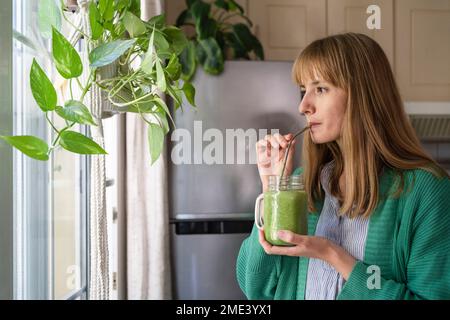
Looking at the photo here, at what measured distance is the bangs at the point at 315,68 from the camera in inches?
20.2

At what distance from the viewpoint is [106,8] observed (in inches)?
15.2

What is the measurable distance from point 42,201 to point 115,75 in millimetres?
328

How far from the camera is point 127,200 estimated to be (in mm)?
1127

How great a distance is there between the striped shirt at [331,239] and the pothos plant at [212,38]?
653 millimetres

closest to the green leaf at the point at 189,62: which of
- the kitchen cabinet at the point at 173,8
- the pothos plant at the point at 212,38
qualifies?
the pothos plant at the point at 212,38

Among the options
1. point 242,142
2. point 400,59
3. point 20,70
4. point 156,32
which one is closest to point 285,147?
point 242,142

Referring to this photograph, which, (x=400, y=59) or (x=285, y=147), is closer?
(x=285, y=147)

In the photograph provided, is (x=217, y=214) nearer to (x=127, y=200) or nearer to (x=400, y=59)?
(x=127, y=200)

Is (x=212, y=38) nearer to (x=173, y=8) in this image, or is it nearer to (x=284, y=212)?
(x=173, y=8)

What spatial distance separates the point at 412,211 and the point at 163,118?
27 cm

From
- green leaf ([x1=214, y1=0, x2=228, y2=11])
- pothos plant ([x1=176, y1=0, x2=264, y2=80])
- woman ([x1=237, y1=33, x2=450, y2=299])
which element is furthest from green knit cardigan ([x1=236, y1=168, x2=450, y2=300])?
green leaf ([x1=214, y1=0, x2=228, y2=11])

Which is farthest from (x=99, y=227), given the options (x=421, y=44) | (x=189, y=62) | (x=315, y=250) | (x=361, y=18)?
(x=189, y=62)

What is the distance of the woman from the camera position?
0.49 m

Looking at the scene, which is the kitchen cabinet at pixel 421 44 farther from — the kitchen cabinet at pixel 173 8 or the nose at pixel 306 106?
the kitchen cabinet at pixel 173 8
